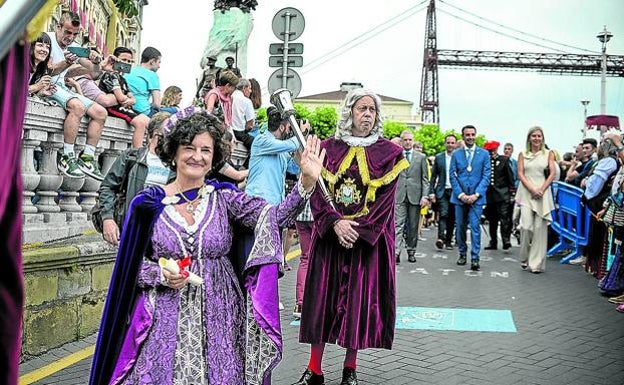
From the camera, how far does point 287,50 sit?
42.1 feet

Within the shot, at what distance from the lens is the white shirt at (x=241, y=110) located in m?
11.4

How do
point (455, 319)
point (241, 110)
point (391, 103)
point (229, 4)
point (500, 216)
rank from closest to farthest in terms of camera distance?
point (455, 319) < point (241, 110) < point (500, 216) < point (229, 4) < point (391, 103)

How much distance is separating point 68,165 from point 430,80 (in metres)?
112

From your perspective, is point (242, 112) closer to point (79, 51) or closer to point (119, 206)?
point (79, 51)

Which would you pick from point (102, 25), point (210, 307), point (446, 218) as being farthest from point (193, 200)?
point (102, 25)

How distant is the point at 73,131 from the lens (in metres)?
7.33

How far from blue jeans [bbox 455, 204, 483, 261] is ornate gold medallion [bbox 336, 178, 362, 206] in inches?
264

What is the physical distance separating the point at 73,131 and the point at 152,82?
2.54 metres

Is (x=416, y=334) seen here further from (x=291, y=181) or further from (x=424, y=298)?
(x=291, y=181)

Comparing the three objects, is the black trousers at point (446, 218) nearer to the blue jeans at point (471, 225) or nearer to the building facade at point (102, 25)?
the blue jeans at point (471, 225)

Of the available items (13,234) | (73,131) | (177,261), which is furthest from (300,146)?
(73,131)

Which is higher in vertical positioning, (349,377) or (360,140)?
(360,140)

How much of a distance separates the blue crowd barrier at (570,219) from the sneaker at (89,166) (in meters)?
7.82

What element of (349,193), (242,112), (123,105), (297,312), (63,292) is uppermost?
(242,112)
